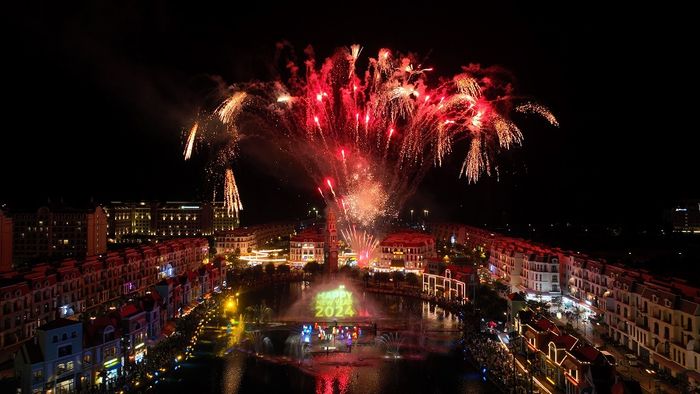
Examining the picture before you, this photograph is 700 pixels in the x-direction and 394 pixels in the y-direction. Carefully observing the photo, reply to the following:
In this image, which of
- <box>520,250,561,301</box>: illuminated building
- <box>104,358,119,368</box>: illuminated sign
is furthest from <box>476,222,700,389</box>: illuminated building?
<box>104,358,119,368</box>: illuminated sign

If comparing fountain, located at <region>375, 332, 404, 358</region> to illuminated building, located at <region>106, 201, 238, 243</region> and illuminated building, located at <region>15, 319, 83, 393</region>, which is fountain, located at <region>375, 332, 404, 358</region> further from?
illuminated building, located at <region>106, 201, 238, 243</region>

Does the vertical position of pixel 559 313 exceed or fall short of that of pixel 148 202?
it falls short

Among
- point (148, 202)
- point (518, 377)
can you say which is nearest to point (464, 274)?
point (518, 377)

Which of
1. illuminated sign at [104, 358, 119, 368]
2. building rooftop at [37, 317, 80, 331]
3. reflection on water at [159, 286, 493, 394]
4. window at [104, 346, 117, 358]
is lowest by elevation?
reflection on water at [159, 286, 493, 394]

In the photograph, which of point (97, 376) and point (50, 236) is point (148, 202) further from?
point (97, 376)

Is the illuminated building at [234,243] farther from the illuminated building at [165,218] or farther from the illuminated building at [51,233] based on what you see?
the illuminated building at [165,218]

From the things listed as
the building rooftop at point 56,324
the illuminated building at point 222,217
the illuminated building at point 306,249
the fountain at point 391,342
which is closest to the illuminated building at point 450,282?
the fountain at point 391,342
